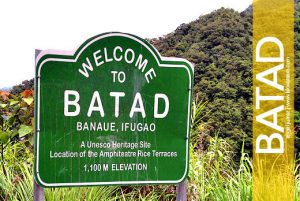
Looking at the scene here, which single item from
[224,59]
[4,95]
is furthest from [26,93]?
[224,59]

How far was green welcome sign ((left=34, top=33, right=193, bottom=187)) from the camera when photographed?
2.54 meters

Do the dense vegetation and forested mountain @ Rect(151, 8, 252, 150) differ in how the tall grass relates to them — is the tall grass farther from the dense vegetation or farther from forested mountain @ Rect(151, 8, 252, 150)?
forested mountain @ Rect(151, 8, 252, 150)

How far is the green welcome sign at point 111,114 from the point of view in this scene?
2.54 m

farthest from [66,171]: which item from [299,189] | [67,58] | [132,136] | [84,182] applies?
[299,189]

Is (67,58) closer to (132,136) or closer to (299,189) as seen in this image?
(132,136)

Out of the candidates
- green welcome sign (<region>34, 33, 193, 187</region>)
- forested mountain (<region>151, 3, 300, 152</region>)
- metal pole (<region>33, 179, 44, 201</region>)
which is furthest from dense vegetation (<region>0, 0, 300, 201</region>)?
green welcome sign (<region>34, 33, 193, 187</region>)

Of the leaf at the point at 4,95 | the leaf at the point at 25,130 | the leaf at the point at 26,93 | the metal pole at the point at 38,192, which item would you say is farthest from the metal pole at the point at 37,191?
the leaf at the point at 4,95

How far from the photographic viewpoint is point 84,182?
2590 mm

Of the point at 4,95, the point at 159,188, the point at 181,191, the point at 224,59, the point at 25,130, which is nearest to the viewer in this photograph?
the point at 181,191

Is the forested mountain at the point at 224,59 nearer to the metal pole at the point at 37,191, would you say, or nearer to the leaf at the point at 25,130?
the leaf at the point at 25,130

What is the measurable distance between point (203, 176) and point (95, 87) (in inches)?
70.0

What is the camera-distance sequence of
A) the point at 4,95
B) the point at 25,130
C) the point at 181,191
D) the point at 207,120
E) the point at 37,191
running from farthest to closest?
the point at 207,120
the point at 4,95
the point at 25,130
the point at 181,191
the point at 37,191

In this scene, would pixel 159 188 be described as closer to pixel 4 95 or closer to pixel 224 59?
pixel 4 95

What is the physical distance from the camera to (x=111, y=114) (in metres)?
2.65
